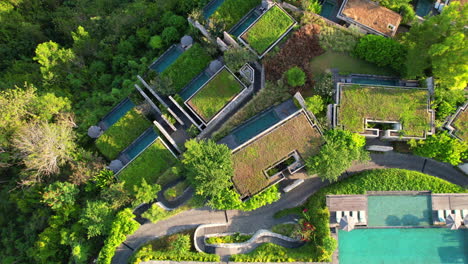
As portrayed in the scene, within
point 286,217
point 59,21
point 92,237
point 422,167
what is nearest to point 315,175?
point 286,217

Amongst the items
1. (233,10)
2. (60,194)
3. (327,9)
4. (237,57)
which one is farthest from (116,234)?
(327,9)

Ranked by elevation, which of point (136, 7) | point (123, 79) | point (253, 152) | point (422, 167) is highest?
point (136, 7)

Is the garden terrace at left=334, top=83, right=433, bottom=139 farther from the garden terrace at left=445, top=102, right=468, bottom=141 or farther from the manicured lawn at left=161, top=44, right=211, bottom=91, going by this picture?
the manicured lawn at left=161, top=44, right=211, bottom=91

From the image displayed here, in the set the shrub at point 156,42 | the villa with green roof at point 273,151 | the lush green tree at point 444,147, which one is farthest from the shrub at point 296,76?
the shrub at point 156,42

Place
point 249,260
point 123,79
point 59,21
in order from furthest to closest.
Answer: point 59,21 < point 123,79 < point 249,260

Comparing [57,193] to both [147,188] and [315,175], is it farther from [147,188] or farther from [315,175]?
[315,175]

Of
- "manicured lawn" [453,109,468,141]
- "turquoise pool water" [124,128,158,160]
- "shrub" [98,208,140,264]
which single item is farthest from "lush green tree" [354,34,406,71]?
"shrub" [98,208,140,264]
